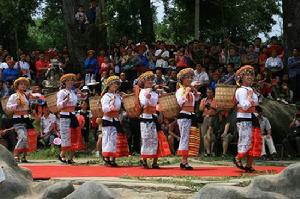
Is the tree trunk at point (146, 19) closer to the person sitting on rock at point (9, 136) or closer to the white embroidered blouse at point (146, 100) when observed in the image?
the person sitting on rock at point (9, 136)

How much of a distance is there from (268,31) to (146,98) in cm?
2539

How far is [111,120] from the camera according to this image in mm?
12570

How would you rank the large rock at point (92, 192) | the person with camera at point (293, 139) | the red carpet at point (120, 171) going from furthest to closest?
the person with camera at point (293, 139) < the red carpet at point (120, 171) < the large rock at point (92, 192)

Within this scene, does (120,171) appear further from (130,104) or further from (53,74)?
(53,74)

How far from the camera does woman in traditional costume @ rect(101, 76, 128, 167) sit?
40.8ft

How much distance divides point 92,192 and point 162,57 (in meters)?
11.8

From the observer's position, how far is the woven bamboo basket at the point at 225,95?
11.8 m

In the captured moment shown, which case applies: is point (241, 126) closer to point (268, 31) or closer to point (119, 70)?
point (119, 70)

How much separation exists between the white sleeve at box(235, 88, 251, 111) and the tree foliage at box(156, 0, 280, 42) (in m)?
15.1

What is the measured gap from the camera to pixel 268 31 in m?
36.4

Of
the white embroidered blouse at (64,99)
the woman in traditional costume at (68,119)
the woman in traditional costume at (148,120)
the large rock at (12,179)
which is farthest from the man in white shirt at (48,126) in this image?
the large rock at (12,179)

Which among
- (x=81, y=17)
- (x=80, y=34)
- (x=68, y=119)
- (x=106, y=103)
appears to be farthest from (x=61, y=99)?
(x=80, y=34)

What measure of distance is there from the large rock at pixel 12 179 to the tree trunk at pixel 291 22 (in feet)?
39.4

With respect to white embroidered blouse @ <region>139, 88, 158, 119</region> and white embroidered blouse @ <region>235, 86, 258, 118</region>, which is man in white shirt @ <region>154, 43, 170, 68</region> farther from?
white embroidered blouse @ <region>235, 86, 258, 118</region>
